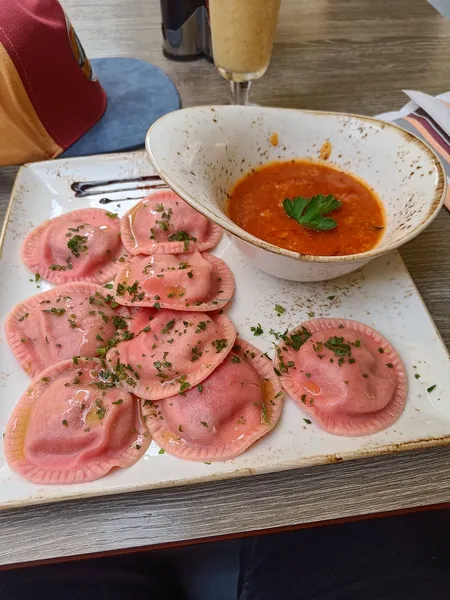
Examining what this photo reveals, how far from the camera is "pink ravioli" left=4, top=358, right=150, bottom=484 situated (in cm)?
114

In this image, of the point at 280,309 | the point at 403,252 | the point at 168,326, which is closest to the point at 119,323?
the point at 168,326

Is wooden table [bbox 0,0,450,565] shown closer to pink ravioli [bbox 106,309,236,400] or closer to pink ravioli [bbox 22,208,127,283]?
pink ravioli [bbox 106,309,236,400]

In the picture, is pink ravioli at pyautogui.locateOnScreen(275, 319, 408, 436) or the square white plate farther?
pink ravioli at pyautogui.locateOnScreen(275, 319, 408, 436)

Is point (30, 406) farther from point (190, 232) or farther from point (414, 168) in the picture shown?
point (414, 168)

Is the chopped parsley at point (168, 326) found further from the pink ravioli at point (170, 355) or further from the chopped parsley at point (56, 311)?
the chopped parsley at point (56, 311)

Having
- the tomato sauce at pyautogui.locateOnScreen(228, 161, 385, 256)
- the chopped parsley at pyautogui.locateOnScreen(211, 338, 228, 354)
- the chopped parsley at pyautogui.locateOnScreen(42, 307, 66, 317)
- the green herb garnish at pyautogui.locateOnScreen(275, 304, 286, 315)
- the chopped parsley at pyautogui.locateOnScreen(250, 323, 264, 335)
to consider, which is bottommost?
the chopped parsley at pyautogui.locateOnScreen(250, 323, 264, 335)

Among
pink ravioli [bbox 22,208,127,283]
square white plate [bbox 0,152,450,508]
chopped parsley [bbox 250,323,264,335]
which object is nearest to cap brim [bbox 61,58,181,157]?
square white plate [bbox 0,152,450,508]

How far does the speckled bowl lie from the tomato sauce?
0.12 ft

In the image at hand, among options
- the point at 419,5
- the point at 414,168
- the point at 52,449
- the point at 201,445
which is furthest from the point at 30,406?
the point at 419,5

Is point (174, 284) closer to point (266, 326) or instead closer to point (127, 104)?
point (266, 326)

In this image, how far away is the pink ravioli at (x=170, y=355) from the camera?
1.29m

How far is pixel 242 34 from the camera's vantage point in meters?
1.75

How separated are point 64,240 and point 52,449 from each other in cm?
73

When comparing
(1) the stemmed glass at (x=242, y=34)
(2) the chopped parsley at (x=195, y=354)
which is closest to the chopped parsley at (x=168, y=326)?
(2) the chopped parsley at (x=195, y=354)
